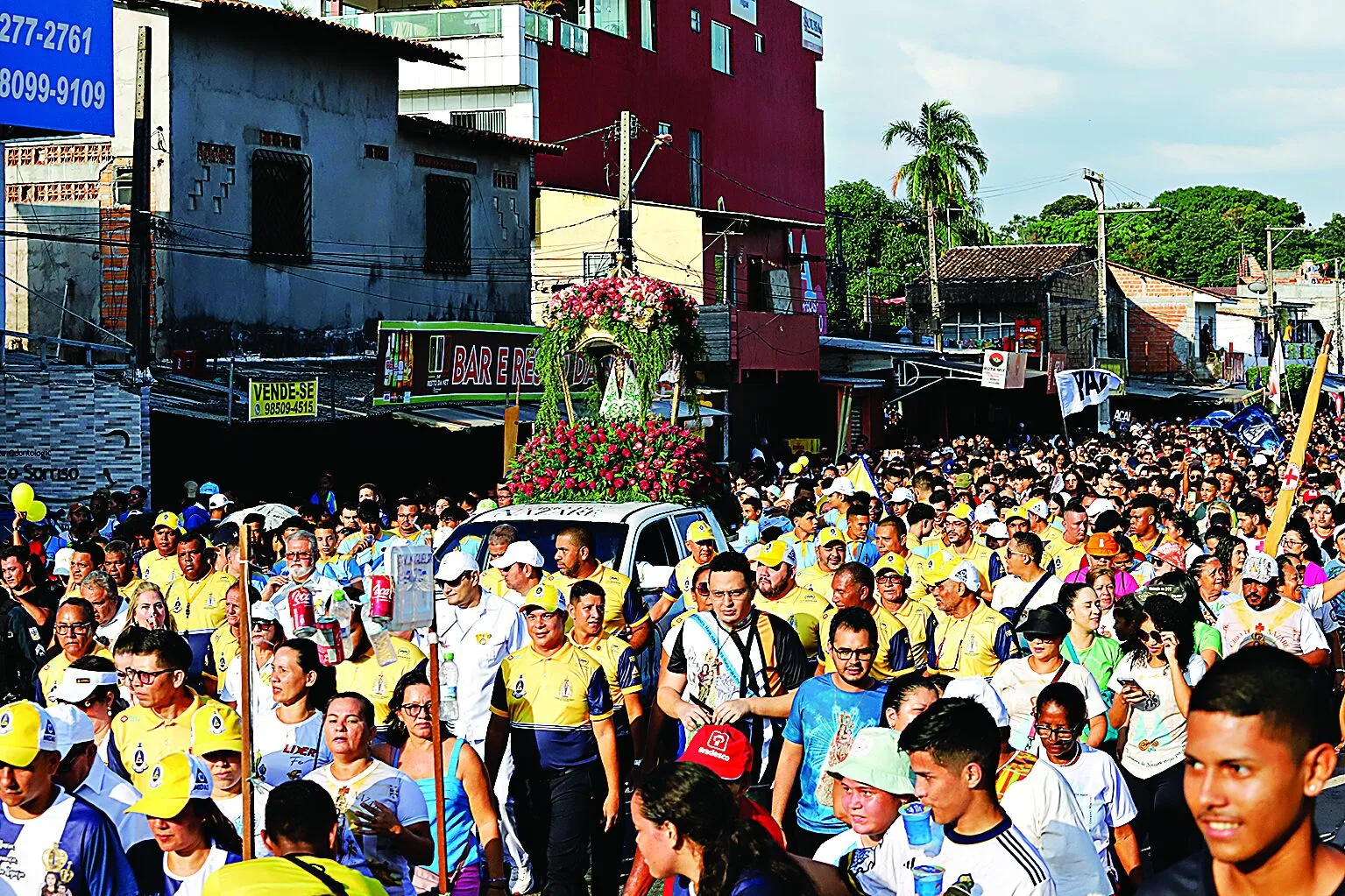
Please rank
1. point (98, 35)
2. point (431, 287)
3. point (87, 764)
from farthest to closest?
point (431, 287) → point (98, 35) → point (87, 764)

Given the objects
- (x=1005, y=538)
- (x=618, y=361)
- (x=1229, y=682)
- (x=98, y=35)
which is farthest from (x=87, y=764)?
(x=98, y=35)

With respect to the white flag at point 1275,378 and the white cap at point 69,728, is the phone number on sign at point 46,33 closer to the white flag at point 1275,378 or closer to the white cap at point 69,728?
the white cap at point 69,728

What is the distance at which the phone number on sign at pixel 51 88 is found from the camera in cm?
1856

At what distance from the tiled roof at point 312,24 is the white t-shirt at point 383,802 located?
A: 18348 mm

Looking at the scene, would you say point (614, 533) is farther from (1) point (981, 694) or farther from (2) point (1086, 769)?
(1) point (981, 694)

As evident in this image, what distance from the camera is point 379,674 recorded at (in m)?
8.05

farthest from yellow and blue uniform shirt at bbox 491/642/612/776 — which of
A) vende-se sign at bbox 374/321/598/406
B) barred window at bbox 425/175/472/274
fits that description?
barred window at bbox 425/175/472/274

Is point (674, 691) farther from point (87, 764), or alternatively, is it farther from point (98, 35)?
point (98, 35)

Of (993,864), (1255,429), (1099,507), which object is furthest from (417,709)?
(1255,429)

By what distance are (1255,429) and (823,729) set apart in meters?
26.5

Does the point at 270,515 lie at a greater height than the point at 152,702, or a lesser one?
greater

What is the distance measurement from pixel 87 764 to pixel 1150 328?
6237cm

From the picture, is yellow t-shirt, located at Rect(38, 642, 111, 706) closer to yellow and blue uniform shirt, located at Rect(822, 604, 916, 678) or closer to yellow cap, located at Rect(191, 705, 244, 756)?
yellow cap, located at Rect(191, 705, 244, 756)

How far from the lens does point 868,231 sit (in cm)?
6688
